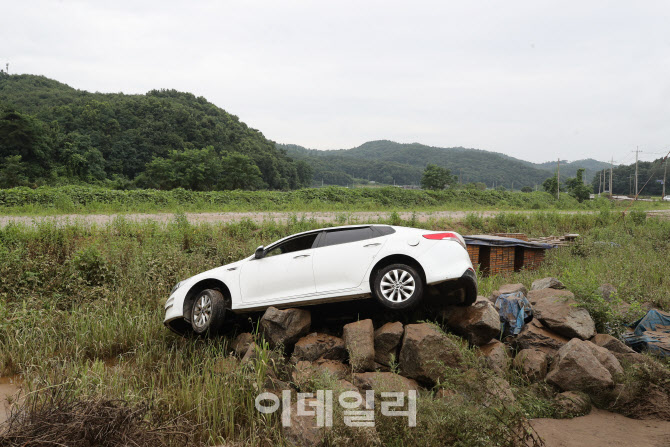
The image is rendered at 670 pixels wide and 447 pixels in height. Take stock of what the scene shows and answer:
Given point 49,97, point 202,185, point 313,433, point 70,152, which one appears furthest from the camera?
point 49,97

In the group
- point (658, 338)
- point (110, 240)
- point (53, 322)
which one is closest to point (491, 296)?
point (658, 338)

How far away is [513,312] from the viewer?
7.42 meters

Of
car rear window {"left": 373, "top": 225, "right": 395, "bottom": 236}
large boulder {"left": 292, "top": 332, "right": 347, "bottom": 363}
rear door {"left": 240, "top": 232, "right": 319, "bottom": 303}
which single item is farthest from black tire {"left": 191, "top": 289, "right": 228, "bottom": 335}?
car rear window {"left": 373, "top": 225, "right": 395, "bottom": 236}

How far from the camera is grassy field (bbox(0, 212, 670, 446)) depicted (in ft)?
15.6

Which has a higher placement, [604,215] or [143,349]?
[604,215]

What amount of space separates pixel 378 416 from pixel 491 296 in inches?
172

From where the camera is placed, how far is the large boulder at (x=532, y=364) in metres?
6.33

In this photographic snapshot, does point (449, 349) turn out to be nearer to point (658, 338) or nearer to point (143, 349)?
point (658, 338)

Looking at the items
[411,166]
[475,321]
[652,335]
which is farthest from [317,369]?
[411,166]

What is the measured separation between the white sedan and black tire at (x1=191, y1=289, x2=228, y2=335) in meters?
0.01

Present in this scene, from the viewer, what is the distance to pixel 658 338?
7.11 meters

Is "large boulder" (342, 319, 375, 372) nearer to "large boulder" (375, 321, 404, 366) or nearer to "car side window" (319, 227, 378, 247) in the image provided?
"large boulder" (375, 321, 404, 366)

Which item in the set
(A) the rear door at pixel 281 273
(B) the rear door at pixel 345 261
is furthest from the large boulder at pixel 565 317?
(A) the rear door at pixel 281 273

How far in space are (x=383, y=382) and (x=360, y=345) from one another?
737 millimetres
